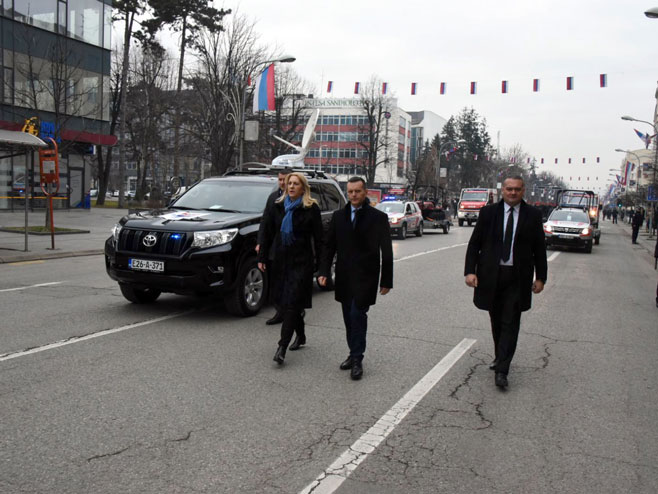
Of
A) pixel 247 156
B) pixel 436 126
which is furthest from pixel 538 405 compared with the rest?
pixel 436 126

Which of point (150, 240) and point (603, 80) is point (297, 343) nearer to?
point (150, 240)

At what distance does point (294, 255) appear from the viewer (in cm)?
585

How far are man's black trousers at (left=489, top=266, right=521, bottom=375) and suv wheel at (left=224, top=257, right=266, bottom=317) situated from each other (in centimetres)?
323

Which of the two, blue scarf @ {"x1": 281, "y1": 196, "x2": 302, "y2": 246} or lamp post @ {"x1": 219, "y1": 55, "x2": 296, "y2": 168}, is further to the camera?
lamp post @ {"x1": 219, "y1": 55, "x2": 296, "y2": 168}

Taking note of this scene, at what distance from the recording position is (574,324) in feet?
27.9

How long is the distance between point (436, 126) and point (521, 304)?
136 m

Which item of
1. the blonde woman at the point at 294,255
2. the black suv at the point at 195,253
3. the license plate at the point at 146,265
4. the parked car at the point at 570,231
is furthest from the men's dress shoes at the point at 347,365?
the parked car at the point at 570,231

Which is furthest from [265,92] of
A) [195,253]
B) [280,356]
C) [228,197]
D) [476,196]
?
[476,196]

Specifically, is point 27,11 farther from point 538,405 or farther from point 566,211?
point 538,405

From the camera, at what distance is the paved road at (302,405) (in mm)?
3555

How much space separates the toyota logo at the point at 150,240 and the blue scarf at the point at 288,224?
228 cm

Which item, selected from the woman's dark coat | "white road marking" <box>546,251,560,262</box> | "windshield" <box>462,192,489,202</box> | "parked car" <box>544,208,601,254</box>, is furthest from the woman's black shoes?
"windshield" <box>462,192,489,202</box>

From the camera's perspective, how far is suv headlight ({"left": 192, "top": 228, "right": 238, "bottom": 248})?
7422 millimetres

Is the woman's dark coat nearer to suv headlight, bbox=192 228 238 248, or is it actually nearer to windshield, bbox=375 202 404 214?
suv headlight, bbox=192 228 238 248
